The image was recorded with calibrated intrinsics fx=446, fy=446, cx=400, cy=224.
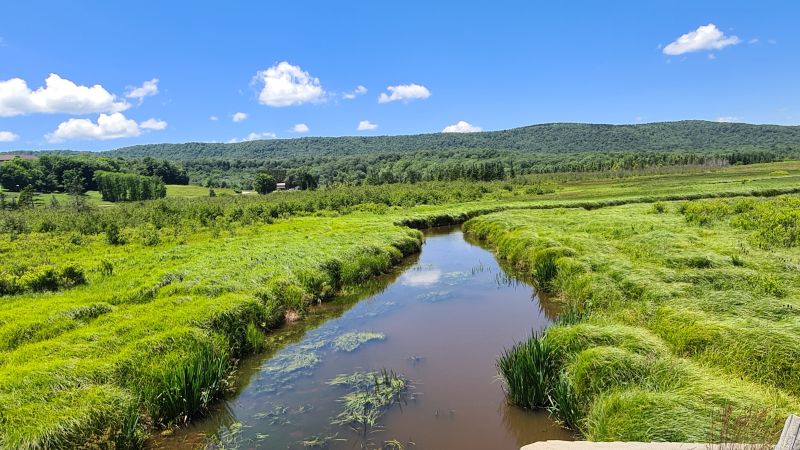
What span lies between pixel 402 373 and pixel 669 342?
6.40 m

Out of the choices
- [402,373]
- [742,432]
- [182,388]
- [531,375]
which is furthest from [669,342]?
[182,388]

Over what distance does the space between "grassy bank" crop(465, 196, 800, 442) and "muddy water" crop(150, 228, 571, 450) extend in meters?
1.11

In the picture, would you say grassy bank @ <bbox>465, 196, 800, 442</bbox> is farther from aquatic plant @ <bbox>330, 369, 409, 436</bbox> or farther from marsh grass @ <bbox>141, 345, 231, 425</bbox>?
marsh grass @ <bbox>141, 345, 231, 425</bbox>

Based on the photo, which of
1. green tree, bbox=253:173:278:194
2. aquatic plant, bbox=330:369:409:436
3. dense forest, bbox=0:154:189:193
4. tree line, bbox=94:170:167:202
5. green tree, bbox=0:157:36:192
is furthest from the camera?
green tree, bbox=253:173:278:194

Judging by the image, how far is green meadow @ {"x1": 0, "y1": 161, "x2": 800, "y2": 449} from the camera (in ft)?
25.7

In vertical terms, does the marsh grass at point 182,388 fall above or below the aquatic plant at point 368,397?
above

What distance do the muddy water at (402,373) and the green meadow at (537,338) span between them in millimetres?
687

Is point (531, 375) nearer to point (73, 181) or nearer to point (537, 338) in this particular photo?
point (537, 338)

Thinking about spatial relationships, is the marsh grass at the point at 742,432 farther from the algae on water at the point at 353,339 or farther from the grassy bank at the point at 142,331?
the algae on water at the point at 353,339

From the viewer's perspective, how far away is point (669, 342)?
10.0 metres

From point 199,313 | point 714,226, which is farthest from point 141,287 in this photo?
point 714,226

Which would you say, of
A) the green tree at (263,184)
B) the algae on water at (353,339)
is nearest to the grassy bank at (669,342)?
the algae on water at (353,339)

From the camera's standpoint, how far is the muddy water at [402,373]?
8.95 meters

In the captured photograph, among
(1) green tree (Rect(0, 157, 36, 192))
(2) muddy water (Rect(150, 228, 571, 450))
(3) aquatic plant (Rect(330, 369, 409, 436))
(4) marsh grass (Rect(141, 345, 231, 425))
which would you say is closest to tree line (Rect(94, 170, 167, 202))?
(1) green tree (Rect(0, 157, 36, 192))
